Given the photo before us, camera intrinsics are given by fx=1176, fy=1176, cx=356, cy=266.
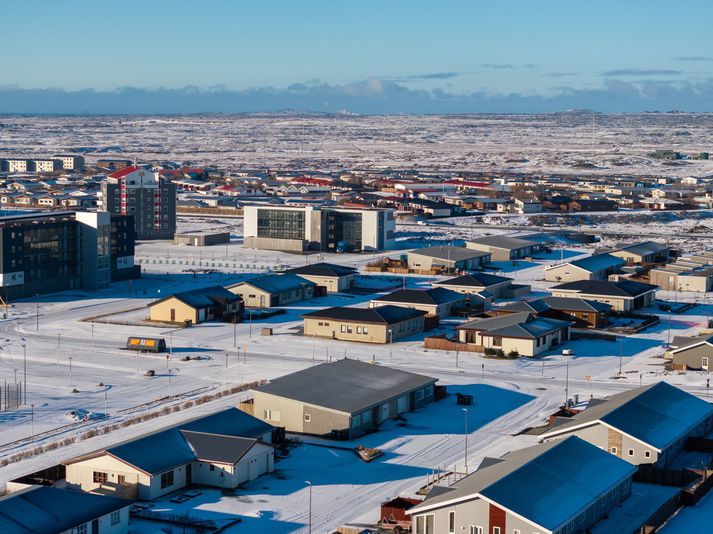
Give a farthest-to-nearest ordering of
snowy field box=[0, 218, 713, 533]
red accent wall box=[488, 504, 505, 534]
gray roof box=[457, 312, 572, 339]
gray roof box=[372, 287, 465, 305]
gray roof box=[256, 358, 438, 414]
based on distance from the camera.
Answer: gray roof box=[372, 287, 465, 305] → gray roof box=[457, 312, 572, 339] → gray roof box=[256, 358, 438, 414] → snowy field box=[0, 218, 713, 533] → red accent wall box=[488, 504, 505, 534]

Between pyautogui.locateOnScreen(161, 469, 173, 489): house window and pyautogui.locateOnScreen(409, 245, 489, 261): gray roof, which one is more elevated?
pyautogui.locateOnScreen(161, 469, 173, 489): house window

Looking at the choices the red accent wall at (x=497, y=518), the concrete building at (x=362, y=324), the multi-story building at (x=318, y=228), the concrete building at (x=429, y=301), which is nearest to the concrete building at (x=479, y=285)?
the concrete building at (x=429, y=301)

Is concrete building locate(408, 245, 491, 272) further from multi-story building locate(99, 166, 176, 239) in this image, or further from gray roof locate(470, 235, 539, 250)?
multi-story building locate(99, 166, 176, 239)

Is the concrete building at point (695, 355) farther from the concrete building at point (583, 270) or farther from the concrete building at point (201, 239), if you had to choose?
the concrete building at point (201, 239)

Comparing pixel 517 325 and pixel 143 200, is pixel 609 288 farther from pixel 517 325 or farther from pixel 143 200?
A: pixel 143 200

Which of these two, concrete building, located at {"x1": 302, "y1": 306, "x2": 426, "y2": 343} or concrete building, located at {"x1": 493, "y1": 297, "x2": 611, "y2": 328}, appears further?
concrete building, located at {"x1": 493, "y1": 297, "x2": 611, "y2": 328}

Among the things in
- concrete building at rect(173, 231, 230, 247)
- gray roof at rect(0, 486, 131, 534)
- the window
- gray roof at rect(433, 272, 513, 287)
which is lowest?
concrete building at rect(173, 231, 230, 247)

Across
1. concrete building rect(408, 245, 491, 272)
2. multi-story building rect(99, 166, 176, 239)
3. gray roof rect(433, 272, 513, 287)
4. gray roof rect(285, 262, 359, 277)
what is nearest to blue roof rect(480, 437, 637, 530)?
gray roof rect(433, 272, 513, 287)

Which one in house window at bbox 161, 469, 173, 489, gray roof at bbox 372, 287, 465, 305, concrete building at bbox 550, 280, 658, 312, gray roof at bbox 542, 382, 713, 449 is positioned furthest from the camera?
concrete building at bbox 550, 280, 658, 312
